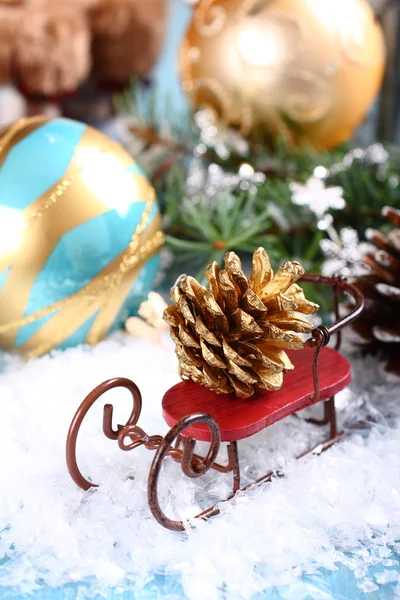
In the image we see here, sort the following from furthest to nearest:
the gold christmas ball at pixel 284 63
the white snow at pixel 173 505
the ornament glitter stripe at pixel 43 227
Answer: the gold christmas ball at pixel 284 63
the ornament glitter stripe at pixel 43 227
the white snow at pixel 173 505

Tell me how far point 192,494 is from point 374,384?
245mm

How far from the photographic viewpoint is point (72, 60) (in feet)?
2.88

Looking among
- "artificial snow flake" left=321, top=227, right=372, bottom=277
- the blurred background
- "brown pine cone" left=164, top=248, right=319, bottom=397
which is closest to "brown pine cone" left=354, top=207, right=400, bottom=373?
"artificial snow flake" left=321, top=227, right=372, bottom=277

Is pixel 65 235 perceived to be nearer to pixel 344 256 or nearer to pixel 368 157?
pixel 344 256

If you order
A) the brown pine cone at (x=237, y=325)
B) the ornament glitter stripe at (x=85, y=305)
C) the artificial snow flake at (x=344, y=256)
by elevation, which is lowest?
the artificial snow flake at (x=344, y=256)

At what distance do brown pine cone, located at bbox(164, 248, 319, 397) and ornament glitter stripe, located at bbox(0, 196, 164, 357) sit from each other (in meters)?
0.15

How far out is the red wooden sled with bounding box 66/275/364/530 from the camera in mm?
424

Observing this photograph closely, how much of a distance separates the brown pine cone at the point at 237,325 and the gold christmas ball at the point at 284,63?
384 mm

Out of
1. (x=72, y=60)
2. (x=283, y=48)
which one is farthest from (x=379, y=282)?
(x=72, y=60)

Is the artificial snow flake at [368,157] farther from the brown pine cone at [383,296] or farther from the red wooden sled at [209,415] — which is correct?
the red wooden sled at [209,415]

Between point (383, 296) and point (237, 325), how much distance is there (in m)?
0.20

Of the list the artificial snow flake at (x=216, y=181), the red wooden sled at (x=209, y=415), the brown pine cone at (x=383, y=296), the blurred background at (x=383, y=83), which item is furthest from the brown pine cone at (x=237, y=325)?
the blurred background at (x=383, y=83)

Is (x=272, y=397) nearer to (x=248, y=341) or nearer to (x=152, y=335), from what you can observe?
(x=248, y=341)

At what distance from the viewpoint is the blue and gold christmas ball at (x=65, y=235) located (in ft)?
1.84
